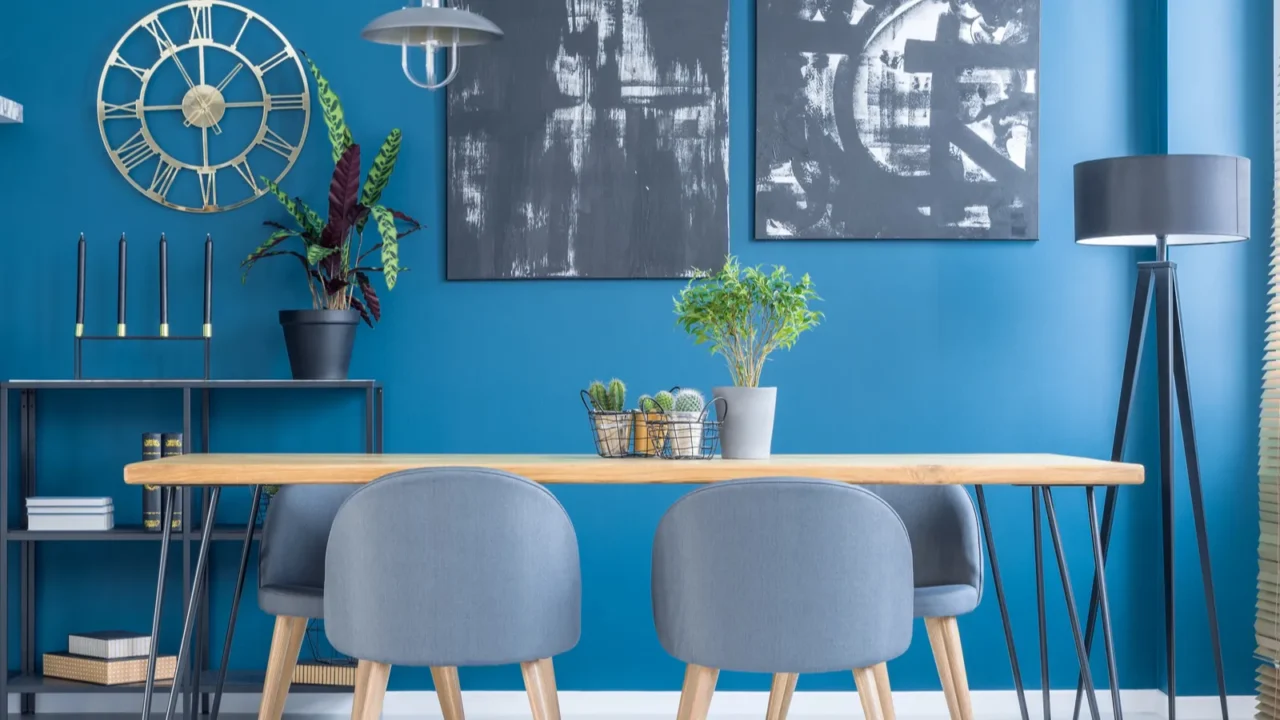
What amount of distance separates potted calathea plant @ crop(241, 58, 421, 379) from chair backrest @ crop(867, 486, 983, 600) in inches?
62.8

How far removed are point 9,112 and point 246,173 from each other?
28.6 inches

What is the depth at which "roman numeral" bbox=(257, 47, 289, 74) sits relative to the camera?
3.60 metres

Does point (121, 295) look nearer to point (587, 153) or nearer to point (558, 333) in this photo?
point (558, 333)

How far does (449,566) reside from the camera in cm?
199

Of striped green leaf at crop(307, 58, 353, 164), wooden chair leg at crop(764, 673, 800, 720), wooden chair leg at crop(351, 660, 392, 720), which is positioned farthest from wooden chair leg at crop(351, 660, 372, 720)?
striped green leaf at crop(307, 58, 353, 164)

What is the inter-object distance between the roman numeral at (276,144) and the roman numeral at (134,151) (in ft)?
1.18

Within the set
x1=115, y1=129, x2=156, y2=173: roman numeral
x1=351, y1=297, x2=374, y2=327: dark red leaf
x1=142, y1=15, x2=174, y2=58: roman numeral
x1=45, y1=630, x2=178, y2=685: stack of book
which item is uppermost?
x1=142, y1=15, x2=174, y2=58: roman numeral

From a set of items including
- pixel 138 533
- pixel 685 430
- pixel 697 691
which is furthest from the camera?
pixel 138 533

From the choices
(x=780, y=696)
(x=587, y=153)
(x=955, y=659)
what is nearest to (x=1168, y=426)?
(x=955, y=659)

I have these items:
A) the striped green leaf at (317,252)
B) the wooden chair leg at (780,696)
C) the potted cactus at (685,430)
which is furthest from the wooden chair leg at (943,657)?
the striped green leaf at (317,252)

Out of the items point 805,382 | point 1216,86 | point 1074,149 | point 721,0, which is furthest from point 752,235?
point 1216,86

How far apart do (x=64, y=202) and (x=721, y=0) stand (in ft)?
7.23

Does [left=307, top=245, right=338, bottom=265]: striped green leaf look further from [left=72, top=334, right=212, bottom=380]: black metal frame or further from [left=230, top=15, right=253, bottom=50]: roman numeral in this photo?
[left=230, top=15, right=253, bottom=50]: roman numeral

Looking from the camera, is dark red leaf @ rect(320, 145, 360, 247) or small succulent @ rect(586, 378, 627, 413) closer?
small succulent @ rect(586, 378, 627, 413)
